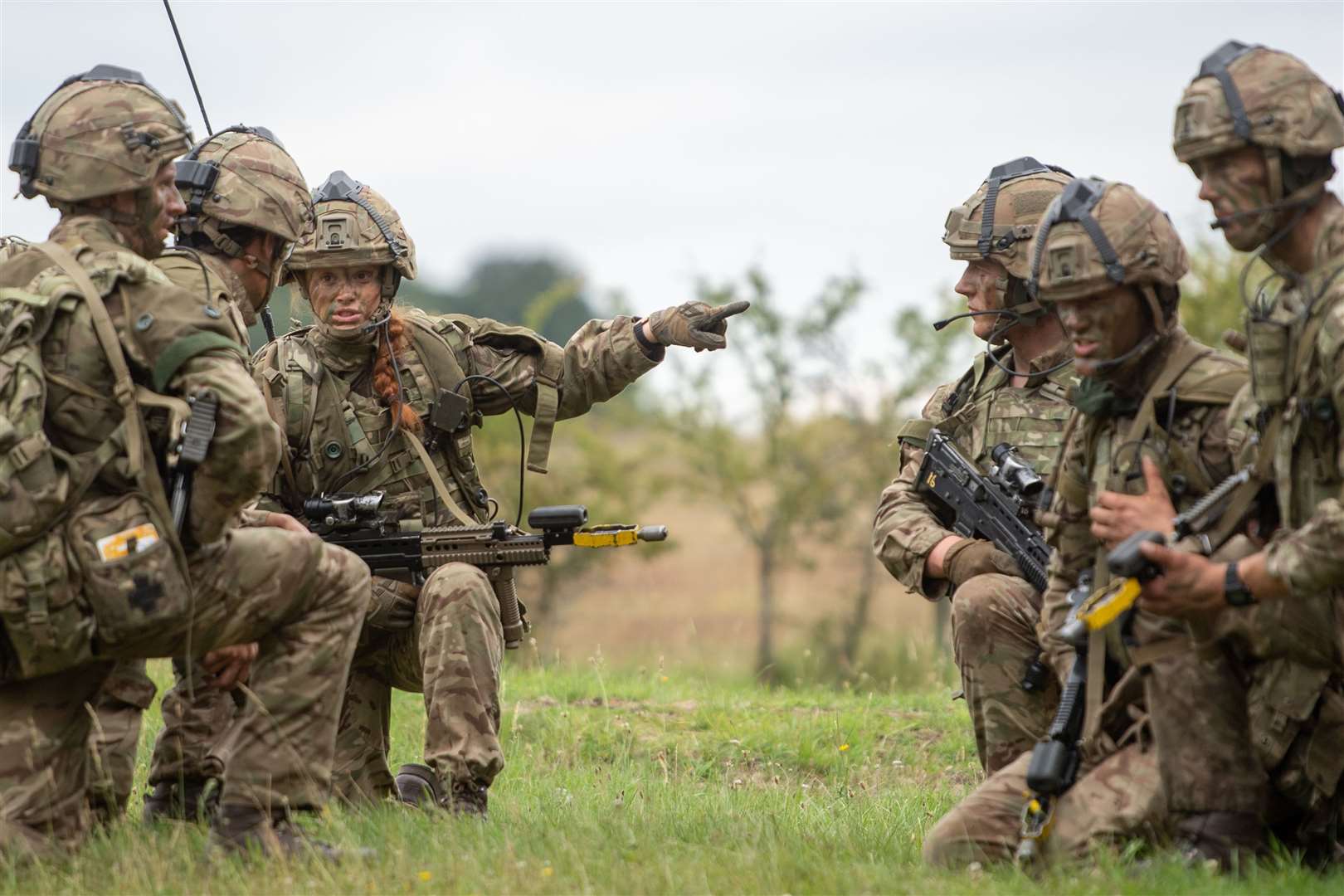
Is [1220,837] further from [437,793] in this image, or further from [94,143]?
[94,143]

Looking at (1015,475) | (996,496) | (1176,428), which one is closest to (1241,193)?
(1176,428)

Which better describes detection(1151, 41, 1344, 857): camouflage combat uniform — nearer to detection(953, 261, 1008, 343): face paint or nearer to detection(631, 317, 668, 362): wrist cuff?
detection(953, 261, 1008, 343): face paint

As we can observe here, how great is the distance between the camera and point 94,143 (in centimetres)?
558

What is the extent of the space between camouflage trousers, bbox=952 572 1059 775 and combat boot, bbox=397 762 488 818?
202 cm

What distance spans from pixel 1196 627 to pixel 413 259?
3962 mm

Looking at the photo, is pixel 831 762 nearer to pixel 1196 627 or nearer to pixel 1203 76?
pixel 1196 627

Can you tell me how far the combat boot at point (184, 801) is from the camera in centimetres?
664

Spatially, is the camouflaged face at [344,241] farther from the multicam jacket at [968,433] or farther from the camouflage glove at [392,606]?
the multicam jacket at [968,433]

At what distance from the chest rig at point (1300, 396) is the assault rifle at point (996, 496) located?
61.6 inches

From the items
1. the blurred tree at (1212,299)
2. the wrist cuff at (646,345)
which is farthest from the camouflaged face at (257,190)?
the blurred tree at (1212,299)

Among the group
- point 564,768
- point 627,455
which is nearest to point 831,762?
point 564,768

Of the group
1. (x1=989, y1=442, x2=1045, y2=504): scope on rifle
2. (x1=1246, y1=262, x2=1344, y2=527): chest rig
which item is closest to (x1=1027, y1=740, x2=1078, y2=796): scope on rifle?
(x1=1246, y1=262, x2=1344, y2=527): chest rig

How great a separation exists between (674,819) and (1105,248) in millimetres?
2754

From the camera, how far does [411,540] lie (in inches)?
278
